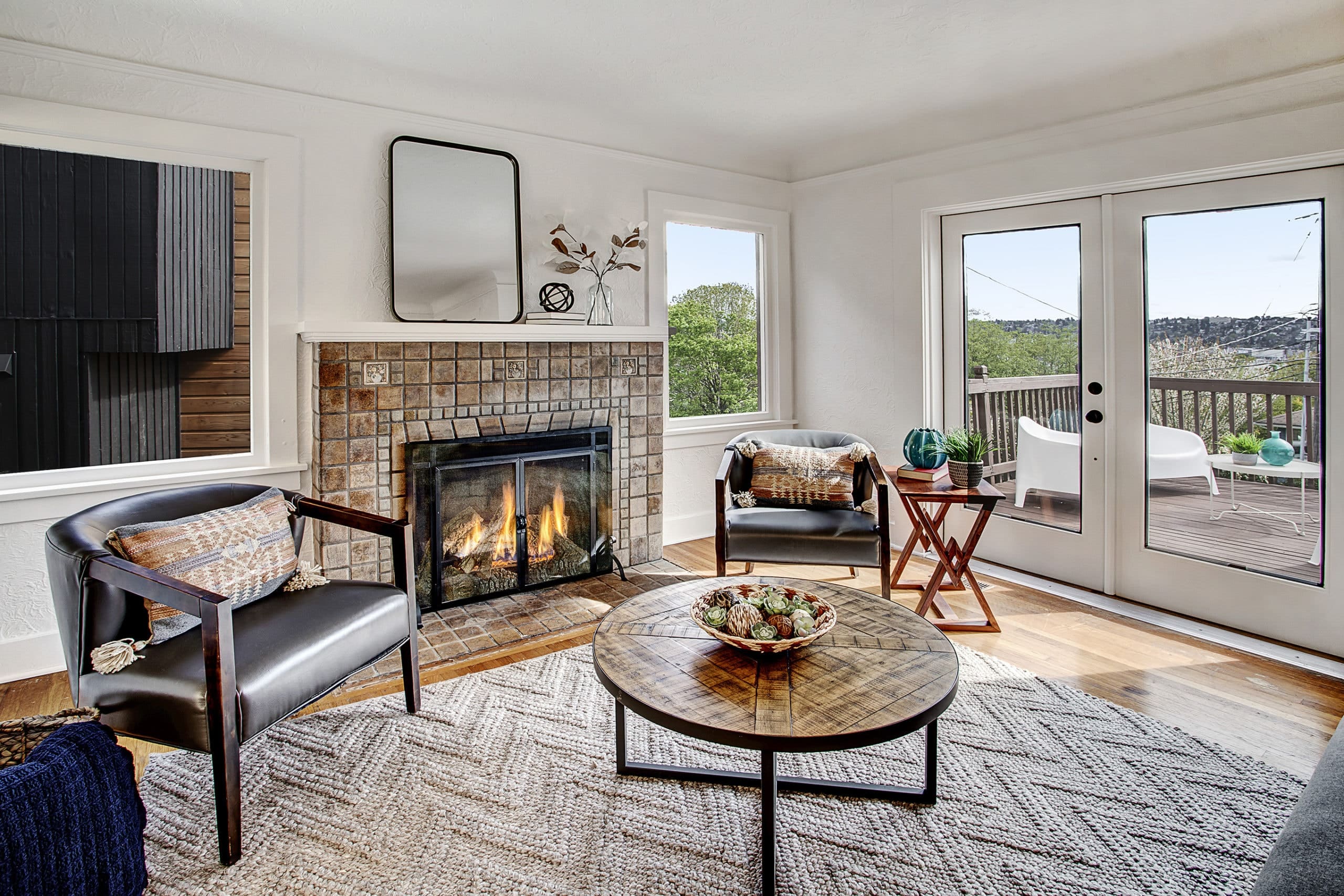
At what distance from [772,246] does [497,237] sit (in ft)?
6.32

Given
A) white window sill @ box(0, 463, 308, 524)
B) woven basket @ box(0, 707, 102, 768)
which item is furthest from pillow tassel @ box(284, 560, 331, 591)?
white window sill @ box(0, 463, 308, 524)

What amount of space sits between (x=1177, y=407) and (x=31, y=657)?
4.74 meters

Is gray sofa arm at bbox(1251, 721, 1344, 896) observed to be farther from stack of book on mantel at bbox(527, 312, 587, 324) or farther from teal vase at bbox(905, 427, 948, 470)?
stack of book on mantel at bbox(527, 312, 587, 324)

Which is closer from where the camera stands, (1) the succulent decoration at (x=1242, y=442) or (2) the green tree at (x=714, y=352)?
(1) the succulent decoration at (x=1242, y=442)

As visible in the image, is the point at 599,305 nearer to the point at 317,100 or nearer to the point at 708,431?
the point at 708,431

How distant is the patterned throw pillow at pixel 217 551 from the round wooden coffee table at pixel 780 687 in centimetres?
107

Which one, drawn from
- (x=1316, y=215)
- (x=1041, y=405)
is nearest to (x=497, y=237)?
(x=1041, y=405)

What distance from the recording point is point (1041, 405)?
3848 millimetres

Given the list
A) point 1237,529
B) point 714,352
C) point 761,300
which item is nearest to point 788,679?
point 1237,529

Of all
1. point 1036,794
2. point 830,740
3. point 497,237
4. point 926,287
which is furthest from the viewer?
point 926,287

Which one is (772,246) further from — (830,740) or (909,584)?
(830,740)

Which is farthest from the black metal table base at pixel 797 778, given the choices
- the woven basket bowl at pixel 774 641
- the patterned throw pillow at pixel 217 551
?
the patterned throw pillow at pixel 217 551

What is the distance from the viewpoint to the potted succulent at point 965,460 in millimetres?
3361

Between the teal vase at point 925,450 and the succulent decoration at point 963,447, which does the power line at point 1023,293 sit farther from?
the teal vase at point 925,450
